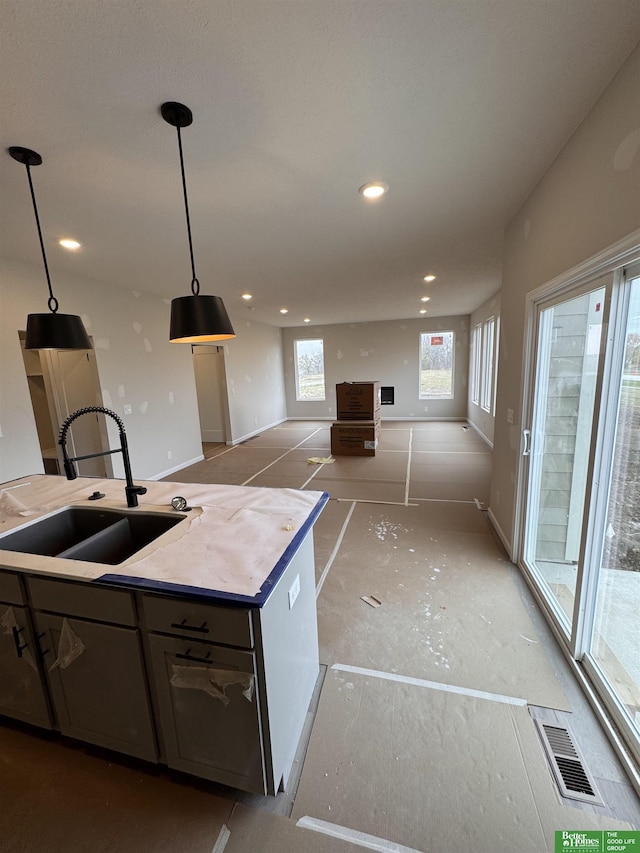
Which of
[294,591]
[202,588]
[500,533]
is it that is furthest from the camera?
[500,533]

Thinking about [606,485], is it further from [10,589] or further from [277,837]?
[10,589]

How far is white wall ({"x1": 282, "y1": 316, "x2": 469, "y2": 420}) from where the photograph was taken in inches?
332

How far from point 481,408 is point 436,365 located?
7.24 ft

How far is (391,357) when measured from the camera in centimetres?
880

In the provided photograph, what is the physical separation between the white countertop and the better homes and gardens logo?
1309 millimetres

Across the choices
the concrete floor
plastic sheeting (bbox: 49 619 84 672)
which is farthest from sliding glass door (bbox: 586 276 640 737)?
plastic sheeting (bbox: 49 619 84 672)

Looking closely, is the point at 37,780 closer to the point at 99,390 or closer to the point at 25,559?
the point at 25,559

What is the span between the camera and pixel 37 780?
1.33 metres

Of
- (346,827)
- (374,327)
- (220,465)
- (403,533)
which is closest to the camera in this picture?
(346,827)

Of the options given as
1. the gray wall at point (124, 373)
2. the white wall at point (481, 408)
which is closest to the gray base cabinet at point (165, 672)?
the gray wall at point (124, 373)

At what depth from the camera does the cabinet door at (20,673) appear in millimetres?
1307

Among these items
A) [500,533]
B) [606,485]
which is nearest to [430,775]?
[606,485]

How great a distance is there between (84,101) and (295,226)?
5.35ft

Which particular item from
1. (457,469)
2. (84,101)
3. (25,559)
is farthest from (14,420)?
(457,469)
